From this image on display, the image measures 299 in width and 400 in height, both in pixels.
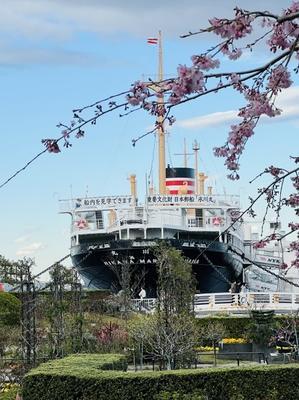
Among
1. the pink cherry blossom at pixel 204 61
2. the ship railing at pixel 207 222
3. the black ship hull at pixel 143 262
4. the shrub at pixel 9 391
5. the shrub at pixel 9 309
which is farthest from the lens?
the ship railing at pixel 207 222

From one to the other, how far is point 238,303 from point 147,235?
1135cm

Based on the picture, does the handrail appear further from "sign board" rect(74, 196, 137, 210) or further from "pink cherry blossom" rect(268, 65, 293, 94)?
"pink cherry blossom" rect(268, 65, 293, 94)

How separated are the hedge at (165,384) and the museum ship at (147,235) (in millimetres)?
31865

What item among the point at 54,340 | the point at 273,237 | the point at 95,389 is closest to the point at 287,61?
the point at 273,237

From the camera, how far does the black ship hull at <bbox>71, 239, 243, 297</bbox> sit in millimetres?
46656

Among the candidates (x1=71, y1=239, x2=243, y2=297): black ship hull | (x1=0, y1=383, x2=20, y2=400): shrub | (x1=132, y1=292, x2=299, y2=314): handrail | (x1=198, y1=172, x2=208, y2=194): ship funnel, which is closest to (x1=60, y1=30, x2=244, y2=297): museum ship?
(x1=71, y1=239, x2=243, y2=297): black ship hull

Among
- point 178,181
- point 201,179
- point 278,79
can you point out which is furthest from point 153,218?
point 278,79

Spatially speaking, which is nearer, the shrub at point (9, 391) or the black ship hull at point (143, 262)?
the shrub at point (9, 391)

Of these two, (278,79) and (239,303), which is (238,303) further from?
(278,79)

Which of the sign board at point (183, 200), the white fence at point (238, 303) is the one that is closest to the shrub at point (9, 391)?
the white fence at point (238, 303)

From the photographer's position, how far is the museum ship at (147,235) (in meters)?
47.2

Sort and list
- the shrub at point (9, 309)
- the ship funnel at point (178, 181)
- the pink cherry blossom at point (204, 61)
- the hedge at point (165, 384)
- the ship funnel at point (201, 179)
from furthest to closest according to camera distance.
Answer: the ship funnel at point (201, 179), the ship funnel at point (178, 181), the shrub at point (9, 309), the hedge at point (165, 384), the pink cherry blossom at point (204, 61)

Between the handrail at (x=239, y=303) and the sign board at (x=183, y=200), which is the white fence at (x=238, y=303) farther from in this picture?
the sign board at (x=183, y=200)

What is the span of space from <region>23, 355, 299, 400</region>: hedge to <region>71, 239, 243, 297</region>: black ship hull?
31232 millimetres
